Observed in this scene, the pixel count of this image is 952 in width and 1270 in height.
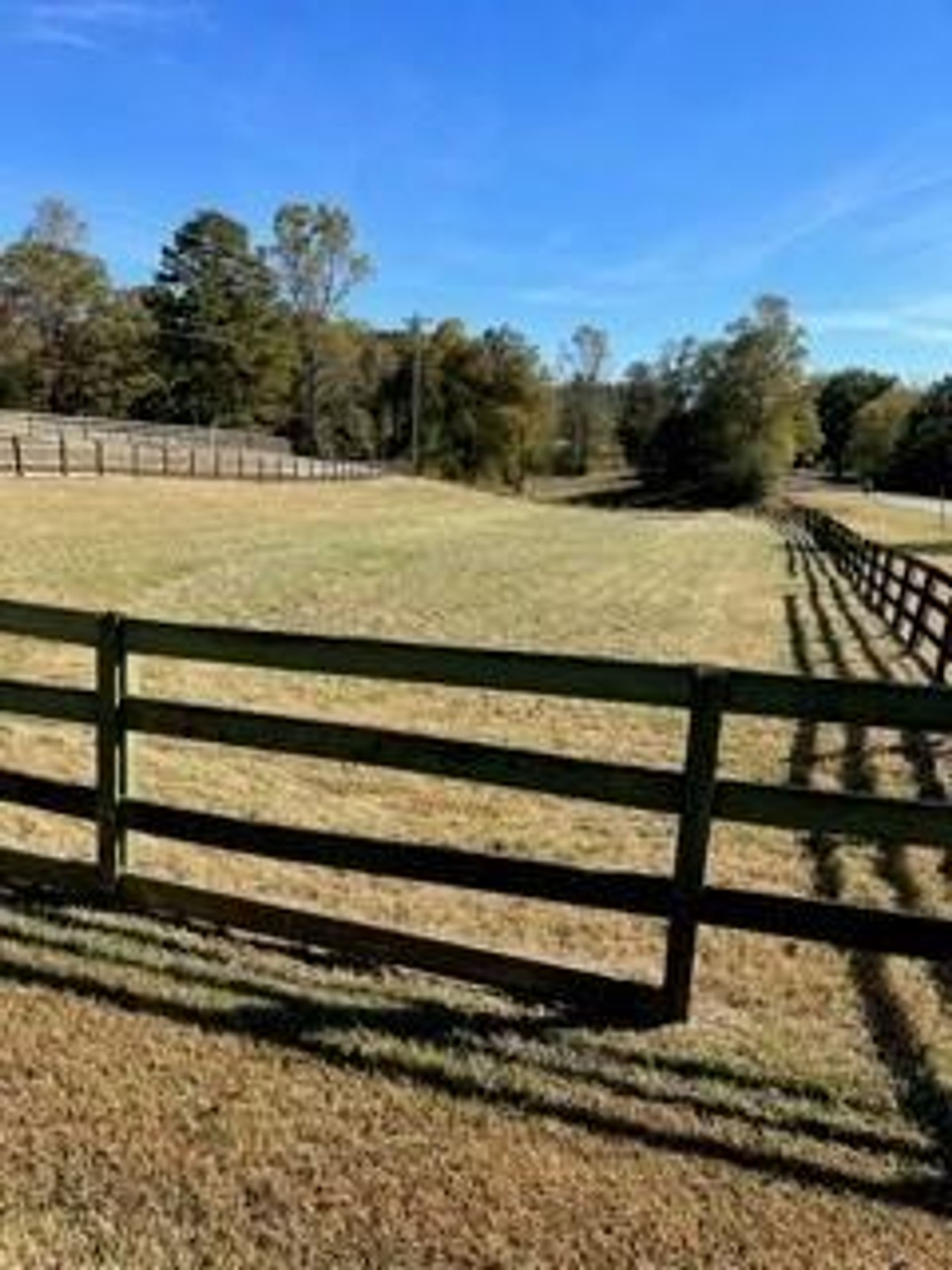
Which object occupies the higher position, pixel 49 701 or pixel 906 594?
pixel 49 701

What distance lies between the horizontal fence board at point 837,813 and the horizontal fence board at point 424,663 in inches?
17.7

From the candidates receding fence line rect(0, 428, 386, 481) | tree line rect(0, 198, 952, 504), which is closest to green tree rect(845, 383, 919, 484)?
tree line rect(0, 198, 952, 504)

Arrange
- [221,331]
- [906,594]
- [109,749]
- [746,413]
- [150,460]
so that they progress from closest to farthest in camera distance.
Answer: [109,749] → [906,594] → [150,460] → [221,331] → [746,413]

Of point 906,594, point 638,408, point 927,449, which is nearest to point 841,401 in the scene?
point 638,408

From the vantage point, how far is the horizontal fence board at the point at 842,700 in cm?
574

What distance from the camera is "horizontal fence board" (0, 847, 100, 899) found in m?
6.89

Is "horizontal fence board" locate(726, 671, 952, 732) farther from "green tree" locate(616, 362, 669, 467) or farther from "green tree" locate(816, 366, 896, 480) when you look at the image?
"green tree" locate(816, 366, 896, 480)

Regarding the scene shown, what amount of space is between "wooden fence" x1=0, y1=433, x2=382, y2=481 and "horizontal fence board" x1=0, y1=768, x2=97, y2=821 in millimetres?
31719

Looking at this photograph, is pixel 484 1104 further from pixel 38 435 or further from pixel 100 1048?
pixel 38 435

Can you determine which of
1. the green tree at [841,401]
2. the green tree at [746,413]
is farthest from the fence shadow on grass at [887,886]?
the green tree at [841,401]

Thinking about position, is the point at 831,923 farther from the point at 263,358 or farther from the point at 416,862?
the point at 263,358

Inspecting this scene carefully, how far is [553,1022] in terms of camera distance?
5.87m

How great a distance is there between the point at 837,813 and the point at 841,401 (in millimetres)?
187755

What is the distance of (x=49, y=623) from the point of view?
7.07 meters
